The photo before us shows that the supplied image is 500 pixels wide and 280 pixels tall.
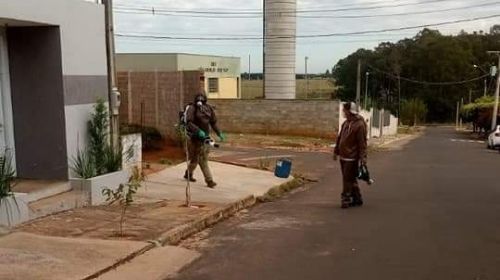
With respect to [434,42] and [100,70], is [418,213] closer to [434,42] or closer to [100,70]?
[100,70]

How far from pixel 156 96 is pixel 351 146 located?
42.6 feet

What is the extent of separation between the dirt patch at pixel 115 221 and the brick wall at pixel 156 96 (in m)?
12.1

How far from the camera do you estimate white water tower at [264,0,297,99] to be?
47.7 m

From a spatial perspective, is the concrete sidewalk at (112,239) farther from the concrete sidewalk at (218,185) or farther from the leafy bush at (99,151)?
the leafy bush at (99,151)

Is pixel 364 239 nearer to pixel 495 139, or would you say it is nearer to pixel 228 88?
pixel 495 139

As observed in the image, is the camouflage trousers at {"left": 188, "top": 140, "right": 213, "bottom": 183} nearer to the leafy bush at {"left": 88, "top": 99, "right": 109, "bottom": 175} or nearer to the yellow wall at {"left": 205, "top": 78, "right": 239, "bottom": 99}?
the leafy bush at {"left": 88, "top": 99, "right": 109, "bottom": 175}

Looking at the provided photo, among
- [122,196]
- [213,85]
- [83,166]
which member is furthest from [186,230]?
[213,85]

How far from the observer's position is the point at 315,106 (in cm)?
3684

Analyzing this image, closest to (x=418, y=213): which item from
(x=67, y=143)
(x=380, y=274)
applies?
(x=380, y=274)

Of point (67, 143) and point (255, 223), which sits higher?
point (67, 143)

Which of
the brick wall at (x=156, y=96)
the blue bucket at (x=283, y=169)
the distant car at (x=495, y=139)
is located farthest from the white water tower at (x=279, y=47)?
the blue bucket at (x=283, y=169)

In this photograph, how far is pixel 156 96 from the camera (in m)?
23.4

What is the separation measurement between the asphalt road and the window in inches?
1902

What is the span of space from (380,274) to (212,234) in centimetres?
294
